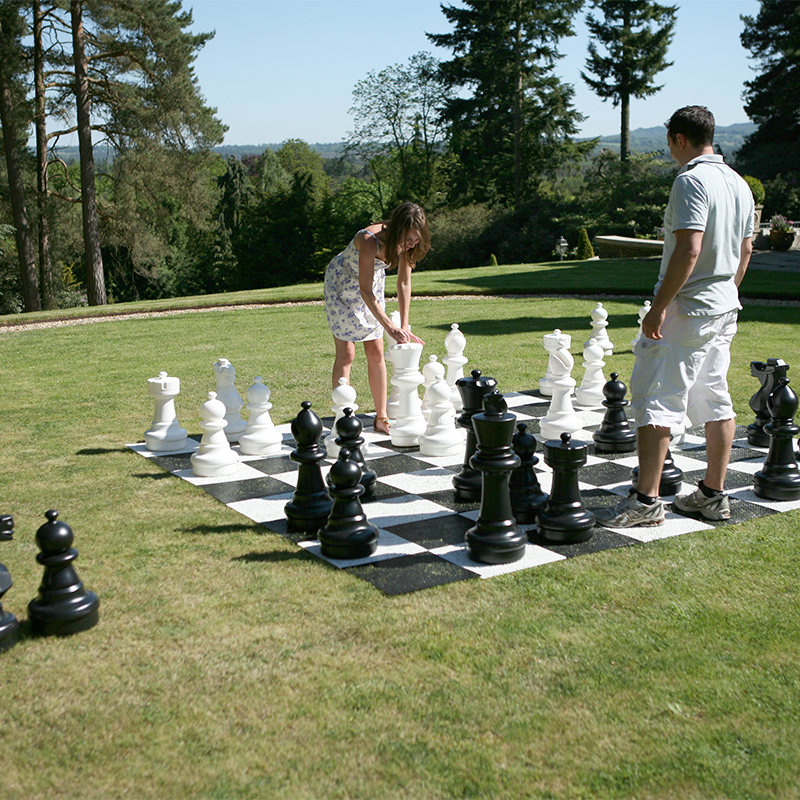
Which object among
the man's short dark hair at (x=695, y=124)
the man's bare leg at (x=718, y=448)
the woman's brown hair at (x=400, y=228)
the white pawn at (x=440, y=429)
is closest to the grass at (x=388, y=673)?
the man's bare leg at (x=718, y=448)

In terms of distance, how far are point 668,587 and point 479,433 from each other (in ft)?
2.78

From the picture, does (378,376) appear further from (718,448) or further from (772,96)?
(772,96)

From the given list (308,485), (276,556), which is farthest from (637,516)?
(276,556)

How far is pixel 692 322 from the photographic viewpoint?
10.7 feet

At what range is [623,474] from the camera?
4.20 m

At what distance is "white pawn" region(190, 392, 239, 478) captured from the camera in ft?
13.9

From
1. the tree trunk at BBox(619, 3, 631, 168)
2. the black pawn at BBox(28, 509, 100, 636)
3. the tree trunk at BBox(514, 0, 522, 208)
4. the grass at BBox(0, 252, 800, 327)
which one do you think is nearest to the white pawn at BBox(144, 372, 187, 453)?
the black pawn at BBox(28, 509, 100, 636)

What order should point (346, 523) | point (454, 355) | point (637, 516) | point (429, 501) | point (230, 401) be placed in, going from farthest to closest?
point (454, 355)
point (230, 401)
point (429, 501)
point (637, 516)
point (346, 523)

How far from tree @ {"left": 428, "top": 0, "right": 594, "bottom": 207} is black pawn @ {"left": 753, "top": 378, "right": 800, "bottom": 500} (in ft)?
107

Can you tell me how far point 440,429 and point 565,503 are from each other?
4.59 feet

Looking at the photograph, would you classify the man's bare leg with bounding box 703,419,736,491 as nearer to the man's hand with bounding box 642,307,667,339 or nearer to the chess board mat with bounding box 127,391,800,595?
the chess board mat with bounding box 127,391,800,595

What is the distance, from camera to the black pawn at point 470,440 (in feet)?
12.3

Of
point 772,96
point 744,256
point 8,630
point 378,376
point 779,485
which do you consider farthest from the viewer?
point 772,96

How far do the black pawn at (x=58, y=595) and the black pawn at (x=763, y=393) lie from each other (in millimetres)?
3404
